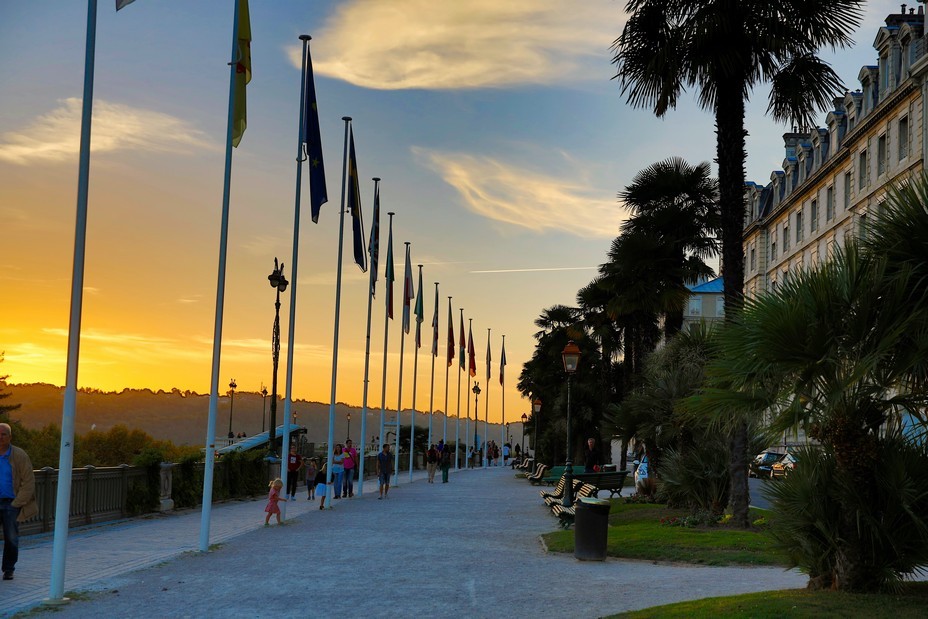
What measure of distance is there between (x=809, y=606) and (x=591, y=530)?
740cm

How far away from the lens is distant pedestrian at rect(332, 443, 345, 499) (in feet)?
110

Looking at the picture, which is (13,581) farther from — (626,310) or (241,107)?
(626,310)

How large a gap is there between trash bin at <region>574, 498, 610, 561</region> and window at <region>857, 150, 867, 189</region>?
4584 cm

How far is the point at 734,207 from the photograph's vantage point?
2080cm

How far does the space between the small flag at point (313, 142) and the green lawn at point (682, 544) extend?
9635 millimetres

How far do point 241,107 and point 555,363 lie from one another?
54.7 meters

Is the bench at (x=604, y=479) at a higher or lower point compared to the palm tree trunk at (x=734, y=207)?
lower

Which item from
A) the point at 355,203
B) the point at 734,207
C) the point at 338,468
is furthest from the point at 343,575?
the point at 338,468

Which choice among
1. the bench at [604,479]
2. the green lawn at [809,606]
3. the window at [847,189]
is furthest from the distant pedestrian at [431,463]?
the green lawn at [809,606]

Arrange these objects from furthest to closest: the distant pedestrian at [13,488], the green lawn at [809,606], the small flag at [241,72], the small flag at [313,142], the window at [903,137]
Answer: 1. the window at [903,137]
2. the small flag at [313,142]
3. the small flag at [241,72]
4. the distant pedestrian at [13,488]
5. the green lawn at [809,606]

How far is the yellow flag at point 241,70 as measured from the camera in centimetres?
1769

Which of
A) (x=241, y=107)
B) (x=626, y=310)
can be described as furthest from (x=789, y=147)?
(x=241, y=107)

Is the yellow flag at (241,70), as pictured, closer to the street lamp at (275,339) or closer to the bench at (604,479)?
the bench at (604,479)

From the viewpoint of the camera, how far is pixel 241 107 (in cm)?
1780
